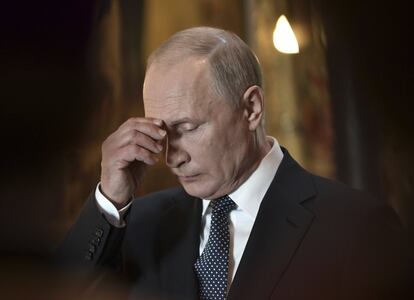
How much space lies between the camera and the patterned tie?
121 cm

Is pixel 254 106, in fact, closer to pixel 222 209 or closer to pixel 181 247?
pixel 222 209

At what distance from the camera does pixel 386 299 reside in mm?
1121

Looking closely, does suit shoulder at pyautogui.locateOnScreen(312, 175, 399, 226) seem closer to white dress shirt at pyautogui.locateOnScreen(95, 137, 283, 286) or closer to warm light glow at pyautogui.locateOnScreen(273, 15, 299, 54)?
white dress shirt at pyautogui.locateOnScreen(95, 137, 283, 286)

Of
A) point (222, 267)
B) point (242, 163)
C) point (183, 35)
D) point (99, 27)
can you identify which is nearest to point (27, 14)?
point (99, 27)

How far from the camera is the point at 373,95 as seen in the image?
3.84 ft

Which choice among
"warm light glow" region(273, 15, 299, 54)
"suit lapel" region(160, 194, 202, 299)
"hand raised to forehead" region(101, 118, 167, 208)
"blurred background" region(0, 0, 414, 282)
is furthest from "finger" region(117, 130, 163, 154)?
"warm light glow" region(273, 15, 299, 54)

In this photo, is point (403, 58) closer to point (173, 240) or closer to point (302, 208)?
point (302, 208)

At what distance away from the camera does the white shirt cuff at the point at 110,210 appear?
47.8 inches

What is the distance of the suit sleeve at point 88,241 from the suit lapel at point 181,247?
13 cm

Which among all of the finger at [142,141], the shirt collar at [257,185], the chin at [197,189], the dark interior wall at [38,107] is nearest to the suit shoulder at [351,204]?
the shirt collar at [257,185]

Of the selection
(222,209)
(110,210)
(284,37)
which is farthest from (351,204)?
(110,210)

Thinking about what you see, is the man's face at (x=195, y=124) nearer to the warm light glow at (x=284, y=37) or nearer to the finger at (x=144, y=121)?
the finger at (x=144, y=121)

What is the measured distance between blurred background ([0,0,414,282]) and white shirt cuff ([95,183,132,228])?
38 mm

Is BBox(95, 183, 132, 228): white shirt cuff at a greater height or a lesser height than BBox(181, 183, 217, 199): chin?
lesser
